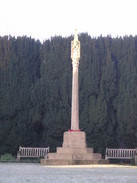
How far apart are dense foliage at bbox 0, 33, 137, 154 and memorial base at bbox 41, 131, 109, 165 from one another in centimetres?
514

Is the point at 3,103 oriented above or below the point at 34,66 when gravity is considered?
below

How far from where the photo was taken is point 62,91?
28.7 meters

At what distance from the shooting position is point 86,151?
21922 mm

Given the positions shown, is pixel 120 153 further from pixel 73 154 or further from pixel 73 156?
pixel 73 156

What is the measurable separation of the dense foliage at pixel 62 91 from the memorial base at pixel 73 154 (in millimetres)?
5144

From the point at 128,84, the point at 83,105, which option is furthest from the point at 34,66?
the point at 128,84

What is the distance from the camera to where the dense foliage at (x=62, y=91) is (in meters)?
27.5

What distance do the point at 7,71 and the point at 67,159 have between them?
10967mm

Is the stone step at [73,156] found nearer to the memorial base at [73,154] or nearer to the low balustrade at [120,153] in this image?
the memorial base at [73,154]

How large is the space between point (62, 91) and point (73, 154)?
8.12m

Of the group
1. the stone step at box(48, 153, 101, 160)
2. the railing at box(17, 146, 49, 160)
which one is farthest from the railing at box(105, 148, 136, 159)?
the stone step at box(48, 153, 101, 160)

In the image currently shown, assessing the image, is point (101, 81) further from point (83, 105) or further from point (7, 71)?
point (7, 71)

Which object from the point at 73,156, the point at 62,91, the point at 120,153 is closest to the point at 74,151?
the point at 73,156

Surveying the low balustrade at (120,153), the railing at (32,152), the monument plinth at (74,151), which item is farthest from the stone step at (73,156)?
the railing at (32,152)
